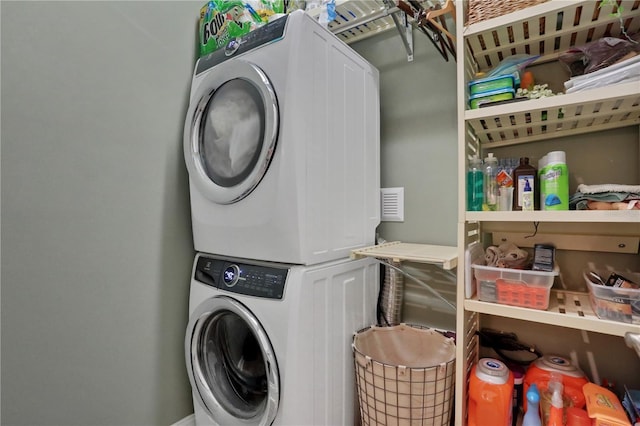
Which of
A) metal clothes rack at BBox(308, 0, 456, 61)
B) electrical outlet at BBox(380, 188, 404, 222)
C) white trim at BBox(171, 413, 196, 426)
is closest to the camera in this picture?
metal clothes rack at BBox(308, 0, 456, 61)

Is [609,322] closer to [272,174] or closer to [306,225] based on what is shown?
[306,225]

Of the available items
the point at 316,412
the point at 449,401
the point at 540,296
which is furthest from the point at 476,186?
the point at 316,412

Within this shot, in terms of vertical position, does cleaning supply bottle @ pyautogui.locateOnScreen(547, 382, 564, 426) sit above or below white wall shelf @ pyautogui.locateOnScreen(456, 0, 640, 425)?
below

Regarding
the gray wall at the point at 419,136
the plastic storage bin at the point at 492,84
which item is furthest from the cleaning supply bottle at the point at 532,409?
the plastic storage bin at the point at 492,84

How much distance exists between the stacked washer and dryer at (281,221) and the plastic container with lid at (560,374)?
66 cm

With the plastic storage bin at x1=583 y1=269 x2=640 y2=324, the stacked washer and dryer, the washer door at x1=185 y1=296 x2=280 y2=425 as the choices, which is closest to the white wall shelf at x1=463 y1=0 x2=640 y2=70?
the stacked washer and dryer

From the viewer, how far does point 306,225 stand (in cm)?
111

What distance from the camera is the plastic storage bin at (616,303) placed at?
0.82 m

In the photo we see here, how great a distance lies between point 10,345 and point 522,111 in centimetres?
182

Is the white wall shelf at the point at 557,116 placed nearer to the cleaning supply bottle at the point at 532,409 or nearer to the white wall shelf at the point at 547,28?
the white wall shelf at the point at 547,28

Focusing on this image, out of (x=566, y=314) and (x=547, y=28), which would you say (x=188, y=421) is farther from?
(x=547, y=28)

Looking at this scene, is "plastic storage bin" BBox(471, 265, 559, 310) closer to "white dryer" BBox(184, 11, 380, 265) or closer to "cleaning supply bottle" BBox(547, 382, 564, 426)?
"cleaning supply bottle" BBox(547, 382, 564, 426)

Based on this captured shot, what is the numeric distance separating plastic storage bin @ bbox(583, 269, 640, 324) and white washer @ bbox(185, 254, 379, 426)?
81cm

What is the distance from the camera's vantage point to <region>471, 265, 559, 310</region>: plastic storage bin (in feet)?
3.07
